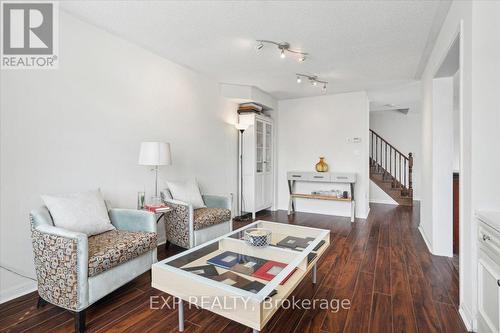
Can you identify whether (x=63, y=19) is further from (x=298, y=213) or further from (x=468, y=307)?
(x=298, y=213)

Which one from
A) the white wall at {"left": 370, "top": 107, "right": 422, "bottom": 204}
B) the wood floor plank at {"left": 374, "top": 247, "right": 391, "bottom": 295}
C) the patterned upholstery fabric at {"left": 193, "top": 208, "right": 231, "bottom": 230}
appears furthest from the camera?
the white wall at {"left": 370, "top": 107, "right": 422, "bottom": 204}

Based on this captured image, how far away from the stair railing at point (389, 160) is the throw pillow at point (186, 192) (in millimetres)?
5501

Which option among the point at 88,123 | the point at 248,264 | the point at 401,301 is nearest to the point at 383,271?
the point at 401,301

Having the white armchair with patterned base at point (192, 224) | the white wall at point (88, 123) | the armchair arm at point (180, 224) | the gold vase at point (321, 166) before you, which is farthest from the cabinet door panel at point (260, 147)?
the armchair arm at point (180, 224)

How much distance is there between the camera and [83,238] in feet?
5.39

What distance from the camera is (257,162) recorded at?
16.7 feet

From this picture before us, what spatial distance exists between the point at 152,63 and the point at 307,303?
3.14 meters

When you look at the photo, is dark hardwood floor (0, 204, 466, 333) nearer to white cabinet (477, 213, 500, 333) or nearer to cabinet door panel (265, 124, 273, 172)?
white cabinet (477, 213, 500, 333)

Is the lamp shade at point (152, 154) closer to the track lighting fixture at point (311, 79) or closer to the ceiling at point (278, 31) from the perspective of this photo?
the ceiling at point (278, 31)

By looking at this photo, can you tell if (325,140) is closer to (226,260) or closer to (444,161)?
(444,161)

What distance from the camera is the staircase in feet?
21.1

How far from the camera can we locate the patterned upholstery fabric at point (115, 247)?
1744 mm

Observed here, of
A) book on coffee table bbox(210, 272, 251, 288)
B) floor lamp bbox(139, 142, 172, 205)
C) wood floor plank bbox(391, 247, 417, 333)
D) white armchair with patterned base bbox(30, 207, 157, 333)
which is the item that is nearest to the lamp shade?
floor lamp bbox(139, 142, 172, 205)

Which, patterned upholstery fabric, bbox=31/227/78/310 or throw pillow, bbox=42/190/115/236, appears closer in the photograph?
patterned upholstery fabric, bbox=31/227/78/310
